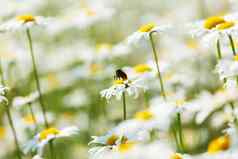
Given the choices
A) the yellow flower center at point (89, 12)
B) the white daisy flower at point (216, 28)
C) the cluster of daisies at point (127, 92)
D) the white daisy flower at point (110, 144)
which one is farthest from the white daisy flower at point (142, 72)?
the yellow flower center at point (89, 12)

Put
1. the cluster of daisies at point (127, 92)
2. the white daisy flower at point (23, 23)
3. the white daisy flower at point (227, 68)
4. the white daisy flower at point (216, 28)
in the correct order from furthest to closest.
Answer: the white daisy flower at point (23, 23) → the white daisy flower at point (216, 28) → the cluster of daisies at point (127, 92) → the white daisy flower at point (227, 68)

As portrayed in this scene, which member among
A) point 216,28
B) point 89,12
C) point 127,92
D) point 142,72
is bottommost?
point 127,92

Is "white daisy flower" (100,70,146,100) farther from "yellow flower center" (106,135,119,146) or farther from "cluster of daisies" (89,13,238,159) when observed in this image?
"yellow flower center" (106,135,119,146)

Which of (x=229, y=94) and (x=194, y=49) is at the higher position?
(x=194, y=49)

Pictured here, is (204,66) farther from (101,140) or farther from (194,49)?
(101,140)

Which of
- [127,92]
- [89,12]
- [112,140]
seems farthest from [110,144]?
[89,12]

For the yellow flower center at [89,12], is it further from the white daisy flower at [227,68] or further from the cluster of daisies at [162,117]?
the white daisy flower at [227,68]

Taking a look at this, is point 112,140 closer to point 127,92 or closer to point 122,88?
point 122,88

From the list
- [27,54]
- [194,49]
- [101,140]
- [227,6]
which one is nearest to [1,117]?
[27,54]
